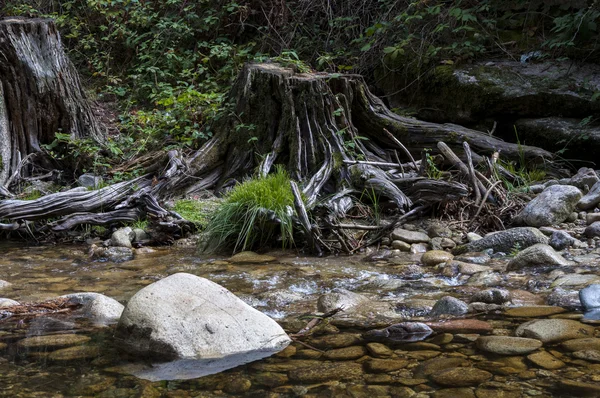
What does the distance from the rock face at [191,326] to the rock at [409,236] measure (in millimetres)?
2220

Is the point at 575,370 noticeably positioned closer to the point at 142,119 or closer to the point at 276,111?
the point at 276,111

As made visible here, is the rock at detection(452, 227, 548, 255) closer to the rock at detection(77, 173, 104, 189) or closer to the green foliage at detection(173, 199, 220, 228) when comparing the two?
the green foliage at detection(173, 199, 220, 228)

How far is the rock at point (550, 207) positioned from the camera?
487cm

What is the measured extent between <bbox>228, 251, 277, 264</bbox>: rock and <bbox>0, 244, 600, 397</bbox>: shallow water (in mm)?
104

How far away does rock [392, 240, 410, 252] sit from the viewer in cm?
475

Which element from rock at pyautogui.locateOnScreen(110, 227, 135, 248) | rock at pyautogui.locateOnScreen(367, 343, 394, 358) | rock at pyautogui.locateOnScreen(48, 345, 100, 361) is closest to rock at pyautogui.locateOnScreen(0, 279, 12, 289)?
rock at pyautogui.locateOnScreen(110, 227, 135, 248)

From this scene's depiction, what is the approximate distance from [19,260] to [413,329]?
355 cm

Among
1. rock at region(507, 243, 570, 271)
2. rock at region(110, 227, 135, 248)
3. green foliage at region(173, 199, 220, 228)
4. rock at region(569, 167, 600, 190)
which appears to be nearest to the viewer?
rock at region(507, 243, 570, 271)

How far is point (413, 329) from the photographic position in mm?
2832

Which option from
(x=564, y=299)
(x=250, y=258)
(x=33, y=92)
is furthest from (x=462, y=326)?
(x=33, y=92)

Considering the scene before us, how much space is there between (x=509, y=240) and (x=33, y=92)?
211 inches

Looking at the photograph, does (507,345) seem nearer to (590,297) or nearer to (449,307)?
(449,307)

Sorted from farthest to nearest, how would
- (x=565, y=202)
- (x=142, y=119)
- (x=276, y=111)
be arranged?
(x=142, y=119), (x=276, y=111), (x=565, y=202)

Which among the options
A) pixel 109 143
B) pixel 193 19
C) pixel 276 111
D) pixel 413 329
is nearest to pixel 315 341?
pixel 413 329
